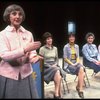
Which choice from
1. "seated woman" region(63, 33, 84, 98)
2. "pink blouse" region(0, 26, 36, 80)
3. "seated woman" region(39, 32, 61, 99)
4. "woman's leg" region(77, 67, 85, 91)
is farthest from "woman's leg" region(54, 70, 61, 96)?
"pink blouse" region(0, 26, 36, 80)

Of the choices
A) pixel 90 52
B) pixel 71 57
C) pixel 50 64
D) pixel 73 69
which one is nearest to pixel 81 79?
pixel 73 69

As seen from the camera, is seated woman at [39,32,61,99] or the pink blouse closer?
the pink blouse

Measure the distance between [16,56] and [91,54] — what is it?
6.35ft

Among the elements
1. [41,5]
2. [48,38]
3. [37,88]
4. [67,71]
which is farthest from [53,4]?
[37,88]

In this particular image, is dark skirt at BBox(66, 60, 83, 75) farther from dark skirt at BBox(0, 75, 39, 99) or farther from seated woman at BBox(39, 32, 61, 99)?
dark skirt at BBox(0, 75, 39, 99)

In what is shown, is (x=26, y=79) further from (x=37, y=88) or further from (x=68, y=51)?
(x=68, y=51)

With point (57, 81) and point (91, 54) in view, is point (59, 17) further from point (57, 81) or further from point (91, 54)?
point (57, 81)

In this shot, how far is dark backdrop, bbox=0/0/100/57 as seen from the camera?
13.0 ft

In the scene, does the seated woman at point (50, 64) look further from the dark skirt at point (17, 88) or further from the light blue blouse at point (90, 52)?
the light blue blouse at point (90, 52)

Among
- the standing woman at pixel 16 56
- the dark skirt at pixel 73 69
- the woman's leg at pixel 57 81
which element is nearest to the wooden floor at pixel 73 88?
the woman's leg at pixel 57 81

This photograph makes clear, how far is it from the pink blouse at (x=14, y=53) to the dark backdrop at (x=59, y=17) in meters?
0.78

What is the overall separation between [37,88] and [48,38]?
2.41 feet

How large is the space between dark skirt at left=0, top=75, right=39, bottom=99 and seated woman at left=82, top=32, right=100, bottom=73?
5.23 ft

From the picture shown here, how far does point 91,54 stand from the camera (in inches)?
171
